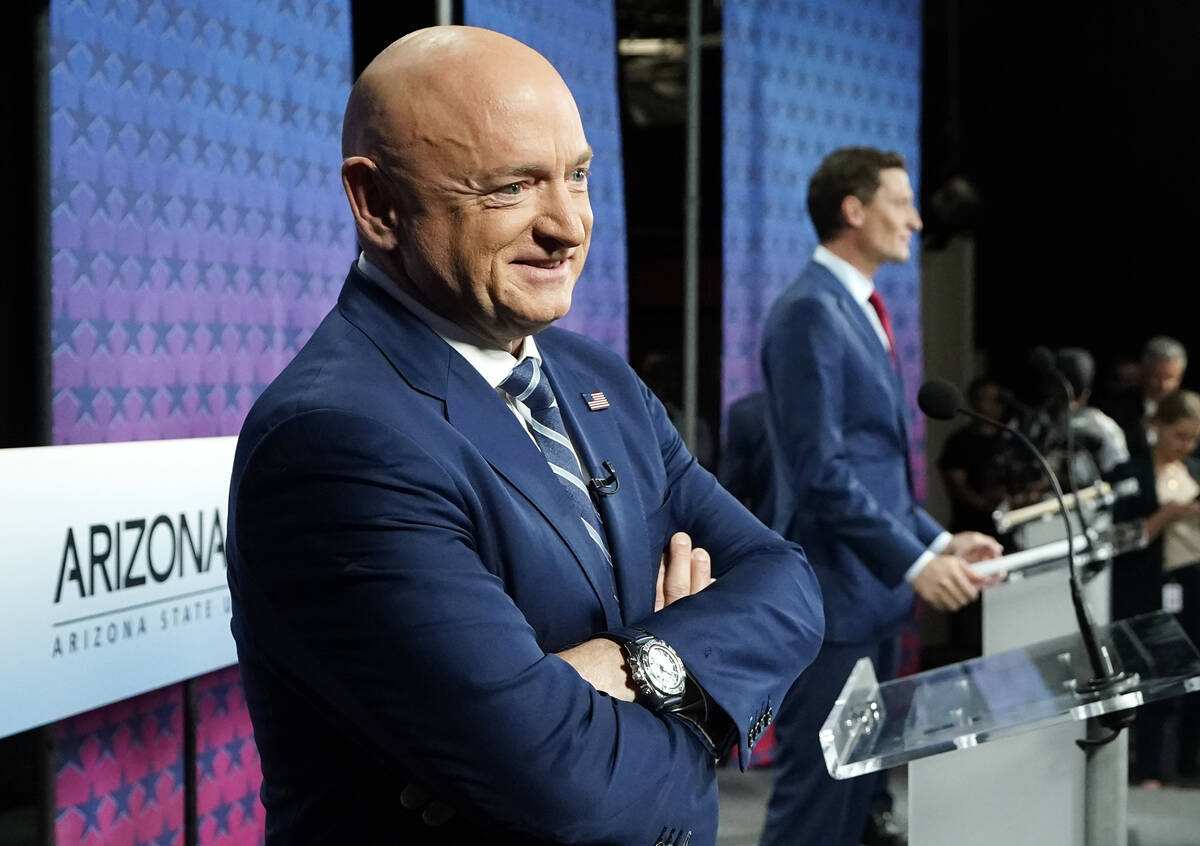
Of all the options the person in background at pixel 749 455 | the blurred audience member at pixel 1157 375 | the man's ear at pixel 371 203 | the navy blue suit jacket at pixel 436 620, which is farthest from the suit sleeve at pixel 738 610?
the blurred audience member at pixel 1157 375

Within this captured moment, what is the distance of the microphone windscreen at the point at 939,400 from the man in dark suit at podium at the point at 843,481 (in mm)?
655

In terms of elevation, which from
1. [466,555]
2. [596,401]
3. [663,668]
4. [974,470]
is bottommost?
[974,470]

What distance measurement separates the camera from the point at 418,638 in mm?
1165

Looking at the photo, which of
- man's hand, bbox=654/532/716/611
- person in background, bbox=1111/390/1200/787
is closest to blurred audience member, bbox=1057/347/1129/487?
person in background, bbox=1111/390/1200/787

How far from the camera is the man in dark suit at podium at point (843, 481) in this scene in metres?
3.22

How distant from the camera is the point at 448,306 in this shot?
1378 millimetres

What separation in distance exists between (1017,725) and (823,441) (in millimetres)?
1476

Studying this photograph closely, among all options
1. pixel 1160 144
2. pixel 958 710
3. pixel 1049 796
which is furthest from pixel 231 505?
pixel 1160 144

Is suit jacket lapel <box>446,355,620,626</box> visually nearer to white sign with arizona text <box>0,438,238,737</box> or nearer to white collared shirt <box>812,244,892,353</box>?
white sign with arizona text <box>0,438,238,737</box>

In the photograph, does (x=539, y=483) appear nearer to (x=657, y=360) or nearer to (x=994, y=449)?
(x=657, y=360)

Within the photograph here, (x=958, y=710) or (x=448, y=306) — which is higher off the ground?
(x=448, y=306)

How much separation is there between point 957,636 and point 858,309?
538 cm

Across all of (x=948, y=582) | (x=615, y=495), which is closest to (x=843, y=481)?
(x=948, y=582)

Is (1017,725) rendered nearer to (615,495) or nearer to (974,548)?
(615,495)
